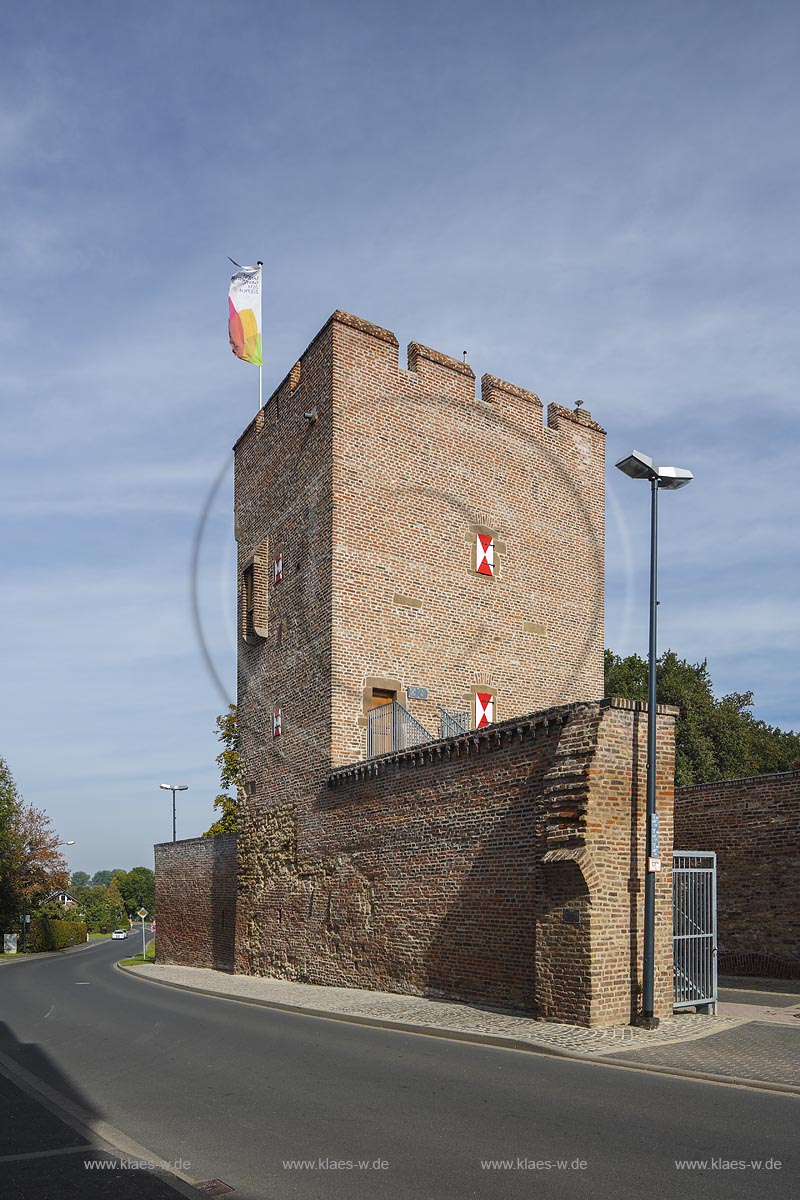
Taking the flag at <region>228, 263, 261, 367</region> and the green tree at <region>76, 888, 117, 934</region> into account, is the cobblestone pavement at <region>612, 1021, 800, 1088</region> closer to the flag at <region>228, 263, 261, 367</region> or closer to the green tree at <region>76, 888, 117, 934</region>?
the flag at <region>228, 263, 261, 367</region>

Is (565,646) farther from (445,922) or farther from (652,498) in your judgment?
(652,498)

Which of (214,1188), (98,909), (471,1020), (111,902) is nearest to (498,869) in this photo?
(471,1020)

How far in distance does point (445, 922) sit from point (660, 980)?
439cm

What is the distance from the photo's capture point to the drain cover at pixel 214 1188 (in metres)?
6.26

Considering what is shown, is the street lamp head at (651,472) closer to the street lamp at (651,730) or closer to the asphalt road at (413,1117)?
the street lamp at (651,730)

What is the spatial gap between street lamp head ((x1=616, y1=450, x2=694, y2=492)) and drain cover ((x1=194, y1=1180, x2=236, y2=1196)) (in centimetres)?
1033

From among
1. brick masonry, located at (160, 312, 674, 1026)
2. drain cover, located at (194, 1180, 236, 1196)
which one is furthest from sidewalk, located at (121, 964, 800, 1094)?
drain cover, located at (194, 1180, 236, 1196)

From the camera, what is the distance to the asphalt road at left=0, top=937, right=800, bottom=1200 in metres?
6.50

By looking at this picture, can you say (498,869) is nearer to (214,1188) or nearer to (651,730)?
(651,730)

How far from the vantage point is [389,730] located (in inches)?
876

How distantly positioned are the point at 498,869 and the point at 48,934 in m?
66.1

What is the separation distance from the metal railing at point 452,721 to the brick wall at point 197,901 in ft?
34.6

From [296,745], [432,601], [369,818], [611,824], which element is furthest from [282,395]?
[611,824]

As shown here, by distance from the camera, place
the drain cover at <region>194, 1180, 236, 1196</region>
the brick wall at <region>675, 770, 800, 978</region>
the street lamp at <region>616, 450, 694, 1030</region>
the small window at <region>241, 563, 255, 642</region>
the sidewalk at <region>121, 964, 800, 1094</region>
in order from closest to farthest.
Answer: the drain cover at <region>194, 1180, 236, 1196</region>
the sidewalk at <region>121, 964, 800, 1094</region>
the street lamp at <region>616, 450, 694, 1030</region>
the brick wall at <region>675, 770, 800, 978</region>
the small window at <region>241, 563, 255, 642</region>
